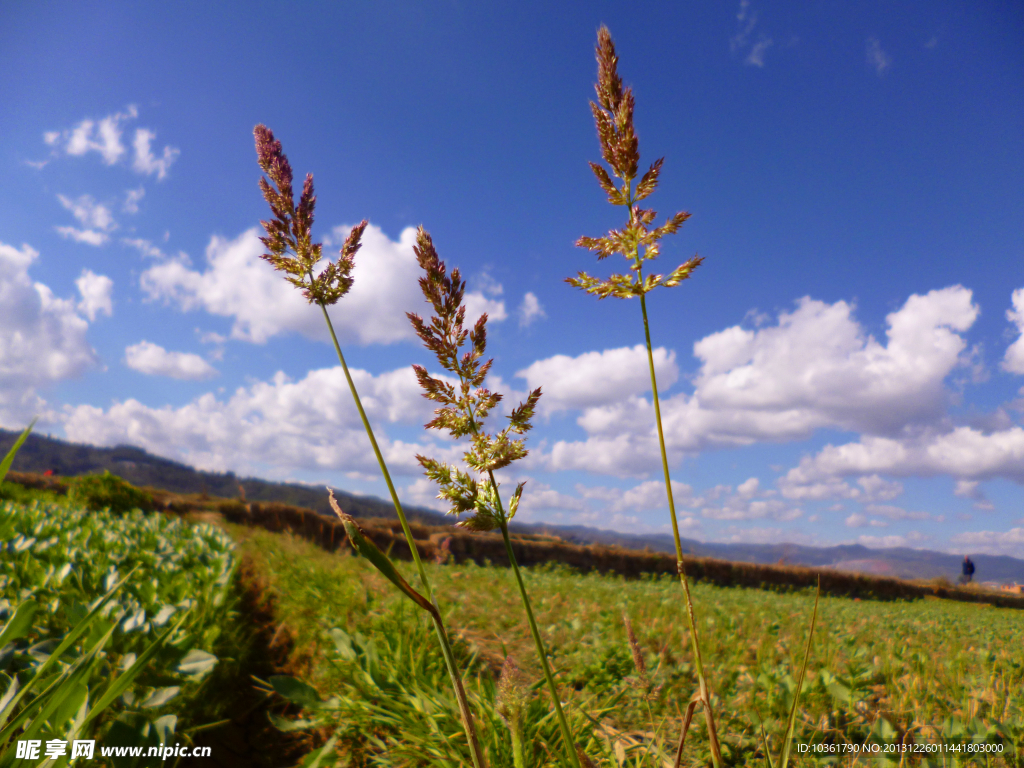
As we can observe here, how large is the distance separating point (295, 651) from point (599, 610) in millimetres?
2760

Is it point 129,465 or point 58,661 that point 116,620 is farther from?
point 129,465

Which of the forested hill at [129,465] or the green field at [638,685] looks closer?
the green field at [638,685]

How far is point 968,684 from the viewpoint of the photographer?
274 centimetres

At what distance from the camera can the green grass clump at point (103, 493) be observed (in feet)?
46.1

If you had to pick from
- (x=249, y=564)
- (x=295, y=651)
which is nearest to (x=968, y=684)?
(x=295, y=651)

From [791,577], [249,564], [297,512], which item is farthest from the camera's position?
[791,577]

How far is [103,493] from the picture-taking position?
14375 millimetres

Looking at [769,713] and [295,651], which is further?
[295,651]

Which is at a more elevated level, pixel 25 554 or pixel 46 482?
pixel 25 554

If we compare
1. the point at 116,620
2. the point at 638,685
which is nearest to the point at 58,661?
the point at 116,620

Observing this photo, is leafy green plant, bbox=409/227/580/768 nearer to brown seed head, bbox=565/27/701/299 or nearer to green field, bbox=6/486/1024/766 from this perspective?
brown seed head, bbox=565/27/701/299

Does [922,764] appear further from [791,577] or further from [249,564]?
[791,577]

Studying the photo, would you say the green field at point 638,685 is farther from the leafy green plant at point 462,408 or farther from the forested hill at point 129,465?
the forested hill at point 129,465

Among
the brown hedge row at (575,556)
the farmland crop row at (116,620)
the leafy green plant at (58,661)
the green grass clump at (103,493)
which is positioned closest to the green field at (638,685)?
the farmland crop row at (116,620)
